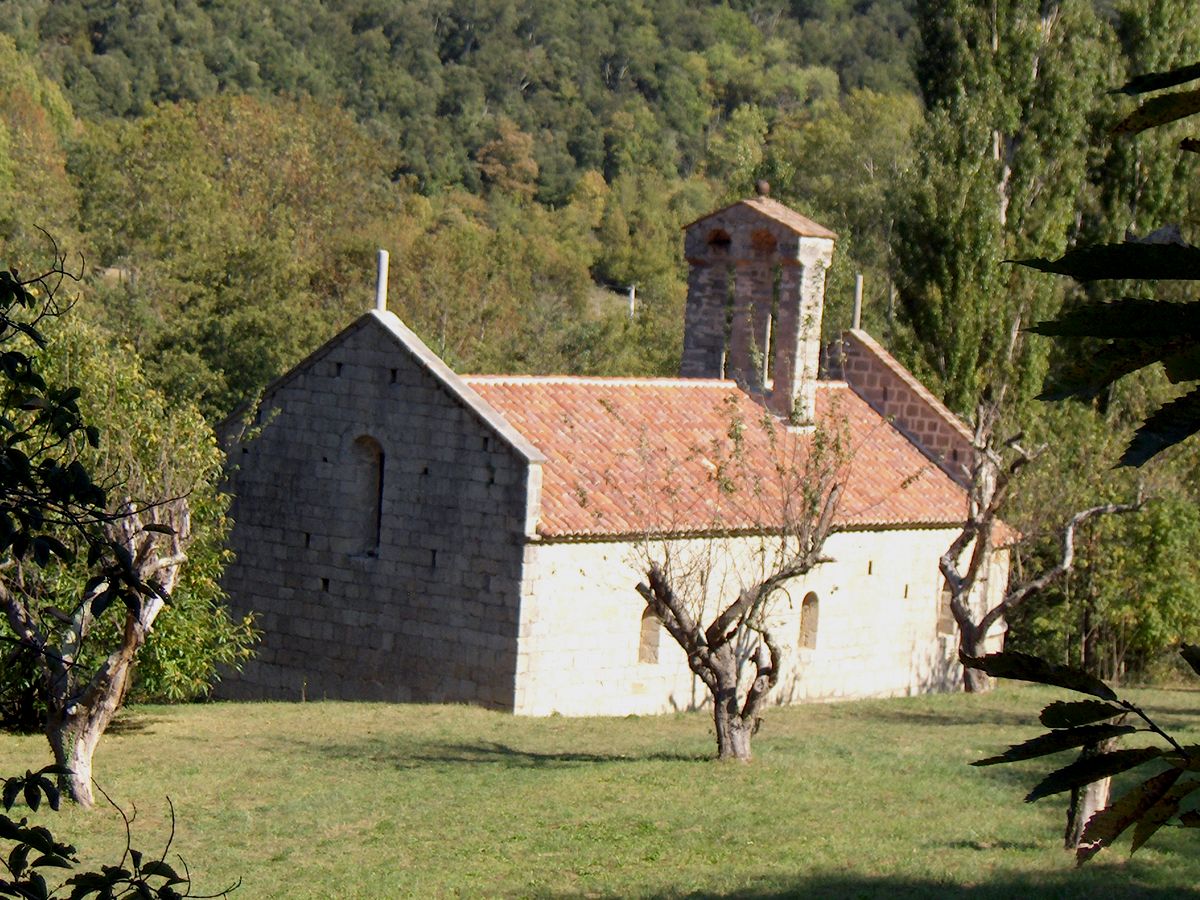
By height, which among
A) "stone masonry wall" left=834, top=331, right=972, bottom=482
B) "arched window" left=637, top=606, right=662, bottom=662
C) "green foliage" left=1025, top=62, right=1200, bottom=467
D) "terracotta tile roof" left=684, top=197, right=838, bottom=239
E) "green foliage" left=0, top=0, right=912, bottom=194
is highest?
"green foliage" left=0, top=0, right=912, bottom=194

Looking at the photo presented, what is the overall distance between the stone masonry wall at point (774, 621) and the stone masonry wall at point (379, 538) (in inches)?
21.4

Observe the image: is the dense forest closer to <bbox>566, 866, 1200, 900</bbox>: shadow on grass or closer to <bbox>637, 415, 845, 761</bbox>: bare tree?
<bbox>637, 415, 845, 761</bbox>: bare tree

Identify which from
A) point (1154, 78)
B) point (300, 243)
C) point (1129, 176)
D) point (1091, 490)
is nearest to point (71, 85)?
point (300, 243)

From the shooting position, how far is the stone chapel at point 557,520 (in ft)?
63.8

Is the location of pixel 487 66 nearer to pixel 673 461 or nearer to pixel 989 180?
pixel 989 180

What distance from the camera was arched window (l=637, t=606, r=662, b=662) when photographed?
2070cm

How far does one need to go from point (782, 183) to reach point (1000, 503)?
2045 centimetres

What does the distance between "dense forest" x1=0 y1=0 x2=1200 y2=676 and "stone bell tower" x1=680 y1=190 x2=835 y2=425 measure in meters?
3.96

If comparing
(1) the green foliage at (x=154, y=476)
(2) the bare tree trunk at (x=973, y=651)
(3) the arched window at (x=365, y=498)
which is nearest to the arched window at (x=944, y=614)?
(2) the bare tree trunk at (x=973, y=651)

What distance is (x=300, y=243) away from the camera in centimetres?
4806

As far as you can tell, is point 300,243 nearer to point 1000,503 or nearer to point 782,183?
point 782,183

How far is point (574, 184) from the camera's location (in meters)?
80.5

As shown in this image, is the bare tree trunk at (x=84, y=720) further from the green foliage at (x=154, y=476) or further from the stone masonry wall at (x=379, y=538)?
the stone masonry wall at (x=379, y=538)

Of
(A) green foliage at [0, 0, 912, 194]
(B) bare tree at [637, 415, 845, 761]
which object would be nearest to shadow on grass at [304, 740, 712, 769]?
(B) bare tree at [637, 415, 845, 761]
